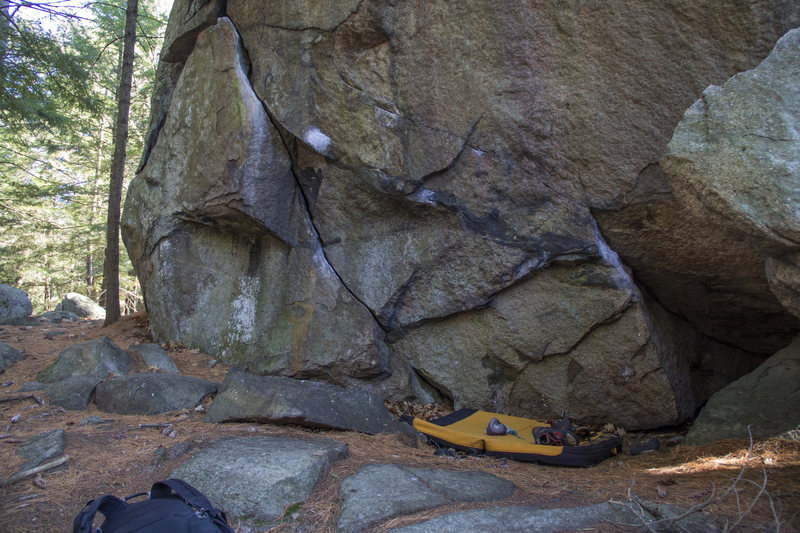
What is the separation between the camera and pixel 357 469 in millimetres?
3486

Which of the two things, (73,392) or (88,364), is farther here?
(88,364)

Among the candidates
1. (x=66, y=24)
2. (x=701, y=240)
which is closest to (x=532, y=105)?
(x=701, y=240)

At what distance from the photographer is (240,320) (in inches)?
251

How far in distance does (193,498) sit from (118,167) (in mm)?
7797

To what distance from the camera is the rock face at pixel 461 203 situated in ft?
16.0

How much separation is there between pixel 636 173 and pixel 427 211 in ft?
7.00

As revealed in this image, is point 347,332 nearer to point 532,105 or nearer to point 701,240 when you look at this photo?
point 532,105

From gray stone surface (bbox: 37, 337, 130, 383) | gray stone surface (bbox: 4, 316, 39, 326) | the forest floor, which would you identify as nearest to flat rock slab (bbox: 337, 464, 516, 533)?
the forest floor

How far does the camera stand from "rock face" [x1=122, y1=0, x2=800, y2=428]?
4.89 m

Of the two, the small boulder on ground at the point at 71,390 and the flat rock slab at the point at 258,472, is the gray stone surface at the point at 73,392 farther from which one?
the flat rock slab at the point at 258,472

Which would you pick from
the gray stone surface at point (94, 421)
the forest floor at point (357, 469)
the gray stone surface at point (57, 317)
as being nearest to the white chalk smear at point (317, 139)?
the forest floor at point (357, 469)

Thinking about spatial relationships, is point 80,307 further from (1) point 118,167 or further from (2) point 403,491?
(2) point 403,491

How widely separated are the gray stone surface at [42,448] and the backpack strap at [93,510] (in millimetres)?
1339

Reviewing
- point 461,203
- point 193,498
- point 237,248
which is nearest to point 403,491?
point 193,498
